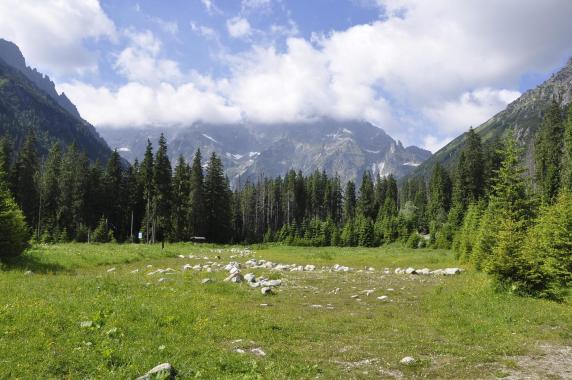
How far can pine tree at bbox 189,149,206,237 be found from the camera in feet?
298

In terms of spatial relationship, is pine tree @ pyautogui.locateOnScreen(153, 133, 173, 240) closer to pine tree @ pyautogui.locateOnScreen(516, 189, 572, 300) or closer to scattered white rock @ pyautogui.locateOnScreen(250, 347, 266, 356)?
pine tree @ pyautogui.locateOnScreen(516, 189, 572, 300)

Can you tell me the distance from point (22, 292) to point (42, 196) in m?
80.3

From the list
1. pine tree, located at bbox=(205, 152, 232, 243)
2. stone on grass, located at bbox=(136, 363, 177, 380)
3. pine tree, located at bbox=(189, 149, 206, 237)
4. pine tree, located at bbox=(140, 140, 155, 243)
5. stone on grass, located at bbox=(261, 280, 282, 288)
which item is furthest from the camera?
pine tree, located at bbox=(205, 152, 232, 243)

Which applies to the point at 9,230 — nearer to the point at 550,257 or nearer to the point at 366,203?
the point at 550,257

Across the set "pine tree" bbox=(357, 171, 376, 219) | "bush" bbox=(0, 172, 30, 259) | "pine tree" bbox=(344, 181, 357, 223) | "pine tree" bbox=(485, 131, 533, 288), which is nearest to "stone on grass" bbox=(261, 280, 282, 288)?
"pine tree" bbox=(485, 131, 533, 288)

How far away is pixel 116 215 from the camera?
92.6m

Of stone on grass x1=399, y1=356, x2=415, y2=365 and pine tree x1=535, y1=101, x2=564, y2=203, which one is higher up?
pine tree x1=535, y1=101, x2=564, y2=203

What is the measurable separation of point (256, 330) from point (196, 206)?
80132mm

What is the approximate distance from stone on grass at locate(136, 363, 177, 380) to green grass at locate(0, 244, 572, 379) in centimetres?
30

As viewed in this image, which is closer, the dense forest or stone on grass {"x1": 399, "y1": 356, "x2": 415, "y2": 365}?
stone on grass {"x1": 399, "y1": 356, "x2": 415, "y2": 365}

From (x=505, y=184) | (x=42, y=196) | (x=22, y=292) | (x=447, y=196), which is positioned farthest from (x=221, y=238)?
(x=22, y=292)

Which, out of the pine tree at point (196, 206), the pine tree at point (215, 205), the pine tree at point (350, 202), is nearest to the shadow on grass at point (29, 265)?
the pine tree at point (196, 206)

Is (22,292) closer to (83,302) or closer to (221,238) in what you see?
(83,302)

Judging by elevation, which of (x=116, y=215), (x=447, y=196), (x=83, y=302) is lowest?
(x=83, y=302)
